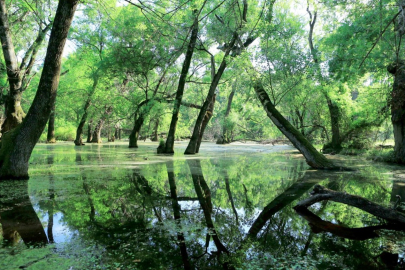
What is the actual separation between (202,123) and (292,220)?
1295 cm

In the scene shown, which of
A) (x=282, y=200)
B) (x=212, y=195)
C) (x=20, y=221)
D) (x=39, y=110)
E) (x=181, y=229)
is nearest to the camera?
(x=181, y=229)

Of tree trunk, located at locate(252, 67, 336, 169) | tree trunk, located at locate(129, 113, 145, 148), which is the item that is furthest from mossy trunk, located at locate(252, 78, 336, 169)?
tree trunk, located at locate(129, 113, 145, 148)

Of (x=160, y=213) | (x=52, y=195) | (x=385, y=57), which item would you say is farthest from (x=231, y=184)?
(x=385, y=57)

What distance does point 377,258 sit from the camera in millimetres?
2836

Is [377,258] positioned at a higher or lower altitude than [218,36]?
lower

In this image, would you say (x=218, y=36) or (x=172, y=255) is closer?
(x=172, y=255)

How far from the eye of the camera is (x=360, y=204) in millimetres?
3852

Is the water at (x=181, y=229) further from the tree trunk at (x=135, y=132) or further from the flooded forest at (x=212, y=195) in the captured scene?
the tree trunk at (x=135, y=132)

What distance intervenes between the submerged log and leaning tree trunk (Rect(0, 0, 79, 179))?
20.0 ft

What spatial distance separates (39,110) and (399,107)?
12.2 meters

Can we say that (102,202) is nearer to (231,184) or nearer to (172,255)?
(172,255)

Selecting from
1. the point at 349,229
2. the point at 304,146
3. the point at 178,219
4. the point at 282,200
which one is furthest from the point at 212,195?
the point at 304,146

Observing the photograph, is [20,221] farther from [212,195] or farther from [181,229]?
[212,195]

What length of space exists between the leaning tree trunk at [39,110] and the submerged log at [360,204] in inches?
240
